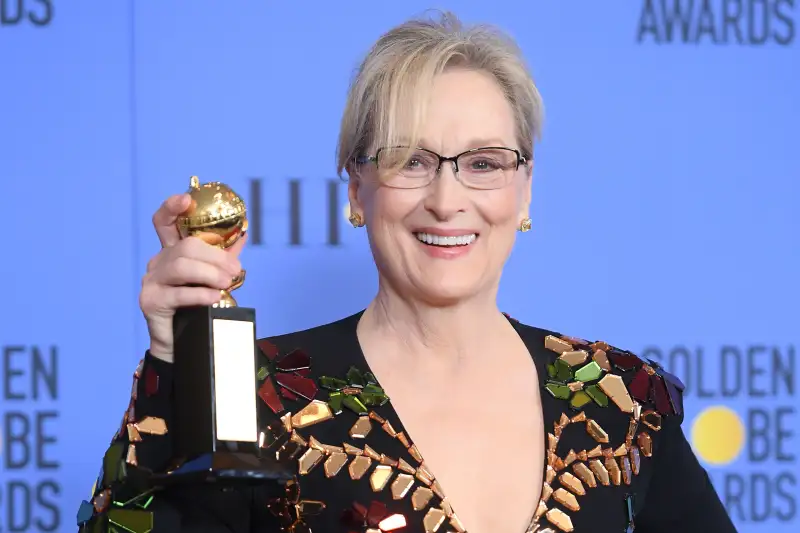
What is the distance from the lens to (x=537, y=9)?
2.35 m

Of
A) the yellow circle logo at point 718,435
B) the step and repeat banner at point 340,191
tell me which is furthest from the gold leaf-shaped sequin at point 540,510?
the yellow circle logo at point 718,435

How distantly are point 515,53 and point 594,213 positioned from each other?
28.8 inches

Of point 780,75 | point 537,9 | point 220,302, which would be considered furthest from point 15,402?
point 780,75

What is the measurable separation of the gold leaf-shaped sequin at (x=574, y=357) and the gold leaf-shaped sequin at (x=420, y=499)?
32 cm

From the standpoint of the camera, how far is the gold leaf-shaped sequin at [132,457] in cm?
130

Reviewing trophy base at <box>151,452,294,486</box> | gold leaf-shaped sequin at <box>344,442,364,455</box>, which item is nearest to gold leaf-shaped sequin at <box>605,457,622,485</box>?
gold leaf-shaped sequin at <box>344,442,364,455</box>

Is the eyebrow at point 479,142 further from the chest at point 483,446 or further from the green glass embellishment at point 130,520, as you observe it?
the green glass embellishment at point 130,520

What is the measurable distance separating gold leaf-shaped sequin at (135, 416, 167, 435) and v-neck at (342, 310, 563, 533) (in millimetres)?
356

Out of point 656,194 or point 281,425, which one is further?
point 656,194

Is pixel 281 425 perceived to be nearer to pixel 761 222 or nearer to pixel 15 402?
pixel 15 402

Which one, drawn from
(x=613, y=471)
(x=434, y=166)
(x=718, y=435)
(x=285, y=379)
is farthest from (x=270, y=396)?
(x=718, y=435)

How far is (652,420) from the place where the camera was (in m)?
1.67

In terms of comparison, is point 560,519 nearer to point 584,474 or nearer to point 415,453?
point 584,474

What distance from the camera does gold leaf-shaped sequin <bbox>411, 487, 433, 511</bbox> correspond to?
149 cm
